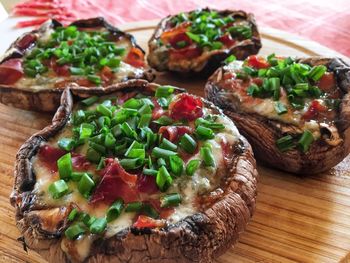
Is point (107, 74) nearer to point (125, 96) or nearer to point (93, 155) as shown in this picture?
point (125, 96)

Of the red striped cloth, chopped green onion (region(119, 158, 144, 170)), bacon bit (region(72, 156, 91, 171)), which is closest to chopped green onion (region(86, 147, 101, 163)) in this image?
bacon bit (region(72, 156, 91, 171))

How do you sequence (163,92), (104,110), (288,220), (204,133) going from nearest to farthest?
(204,133) < (288,220) < (104,110) < (163,92)

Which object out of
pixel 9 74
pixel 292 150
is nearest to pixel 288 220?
pixel 292 150

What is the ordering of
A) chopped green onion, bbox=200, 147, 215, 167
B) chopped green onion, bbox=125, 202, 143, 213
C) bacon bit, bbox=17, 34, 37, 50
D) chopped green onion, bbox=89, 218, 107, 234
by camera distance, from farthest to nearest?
bacon bit, bbox=17, 34, 37, 50 < chopped green onion, bbox=200, 147, 215, 167 < chopped green onion, bbox=125, 202, 143, 213 < chopped green onion, bbox=89, 218, 107, 234

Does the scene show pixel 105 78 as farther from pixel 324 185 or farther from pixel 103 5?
pixel 103 5

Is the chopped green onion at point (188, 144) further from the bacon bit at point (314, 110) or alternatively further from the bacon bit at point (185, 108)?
the bacon bit at point (314, 110)

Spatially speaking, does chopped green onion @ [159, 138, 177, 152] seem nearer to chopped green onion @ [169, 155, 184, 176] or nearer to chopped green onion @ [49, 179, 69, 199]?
chopped green onion @ [169, 155, 184, 176]

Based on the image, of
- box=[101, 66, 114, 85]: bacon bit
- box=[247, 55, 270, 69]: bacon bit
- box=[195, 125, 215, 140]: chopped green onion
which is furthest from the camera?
box=[101, 66, 114, 85]: bacon bit
